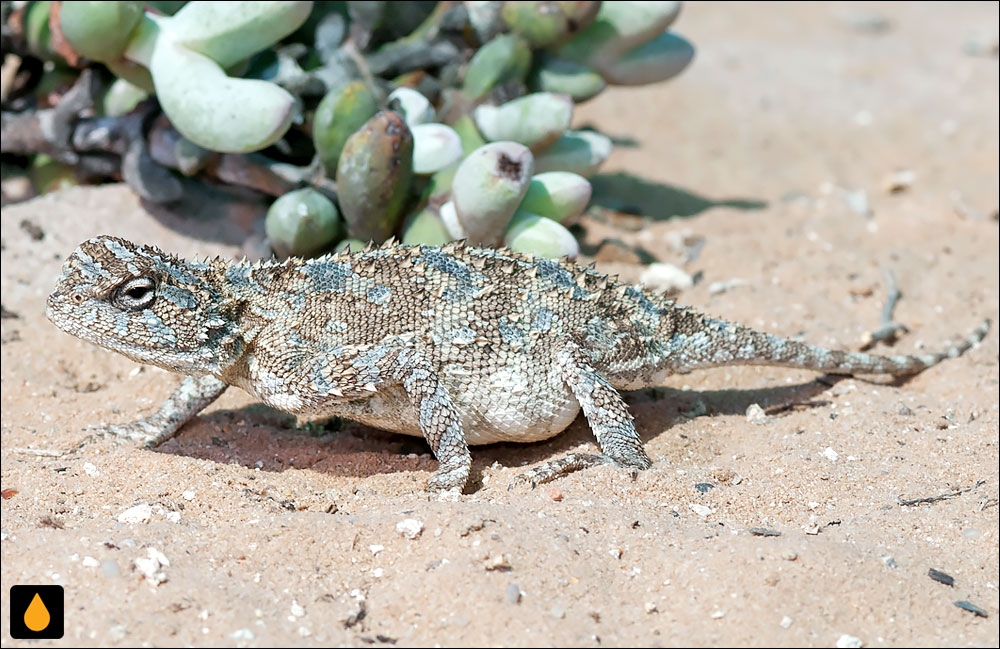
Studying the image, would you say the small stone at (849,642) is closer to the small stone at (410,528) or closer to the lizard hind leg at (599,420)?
the lizard hind leg at (599,420)

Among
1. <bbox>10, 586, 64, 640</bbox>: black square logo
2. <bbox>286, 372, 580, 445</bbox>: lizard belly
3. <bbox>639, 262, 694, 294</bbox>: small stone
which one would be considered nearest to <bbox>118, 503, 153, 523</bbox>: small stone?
<bbox>10, 586, 64, 640</bbox>: black square logo

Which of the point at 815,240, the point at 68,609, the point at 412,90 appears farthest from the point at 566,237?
the point at 68,609

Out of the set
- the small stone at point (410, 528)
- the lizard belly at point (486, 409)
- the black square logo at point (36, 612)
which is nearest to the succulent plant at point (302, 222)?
the lizard belly at point (486, 409)

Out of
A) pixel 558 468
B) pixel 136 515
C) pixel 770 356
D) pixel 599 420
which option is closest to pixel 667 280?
pixel 770 356

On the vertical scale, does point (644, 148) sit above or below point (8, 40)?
below

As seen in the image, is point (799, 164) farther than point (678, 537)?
Yes

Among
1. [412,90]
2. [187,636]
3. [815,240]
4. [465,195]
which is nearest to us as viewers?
[187,636]

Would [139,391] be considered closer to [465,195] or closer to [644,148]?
[465,195]
